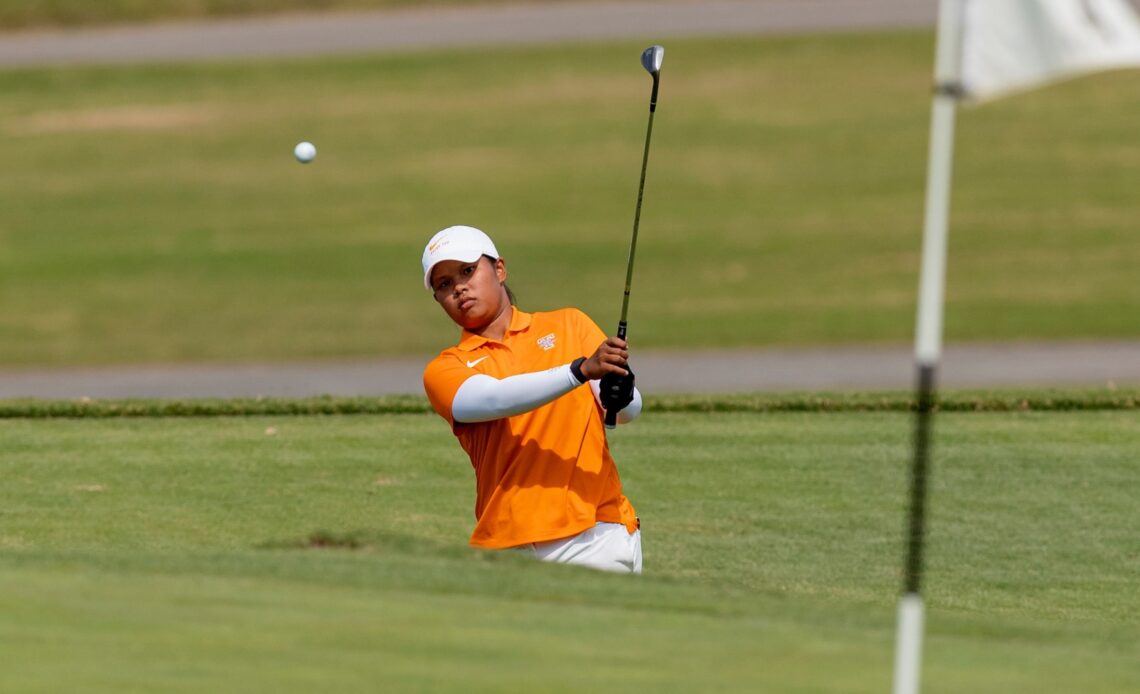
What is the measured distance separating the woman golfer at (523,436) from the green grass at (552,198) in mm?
11765

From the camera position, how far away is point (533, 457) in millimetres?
7164

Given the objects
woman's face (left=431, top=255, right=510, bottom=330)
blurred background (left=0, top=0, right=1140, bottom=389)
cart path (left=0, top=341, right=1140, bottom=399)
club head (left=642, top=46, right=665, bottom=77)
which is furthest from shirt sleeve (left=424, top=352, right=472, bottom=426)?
blurred background (left=0, top=0, right=1140, bottom=389)

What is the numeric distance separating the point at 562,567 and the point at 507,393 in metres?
0.62

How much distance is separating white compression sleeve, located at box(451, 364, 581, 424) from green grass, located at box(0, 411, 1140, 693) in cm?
50

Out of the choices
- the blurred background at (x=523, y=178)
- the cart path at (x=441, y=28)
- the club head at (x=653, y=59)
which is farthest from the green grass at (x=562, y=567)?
the cart path at (x=441, y=28)

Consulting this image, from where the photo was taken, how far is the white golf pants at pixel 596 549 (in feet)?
23.5

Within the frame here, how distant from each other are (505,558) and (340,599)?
94 cm

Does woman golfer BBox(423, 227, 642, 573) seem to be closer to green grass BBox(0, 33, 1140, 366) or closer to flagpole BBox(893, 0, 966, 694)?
flagpole BBox(893, 0, 966, 694)

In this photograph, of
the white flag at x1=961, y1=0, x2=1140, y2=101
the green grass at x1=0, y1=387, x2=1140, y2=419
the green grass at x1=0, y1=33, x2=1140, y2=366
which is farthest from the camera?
the green grass at x1=0, y1=33, x2=1140, y2=366

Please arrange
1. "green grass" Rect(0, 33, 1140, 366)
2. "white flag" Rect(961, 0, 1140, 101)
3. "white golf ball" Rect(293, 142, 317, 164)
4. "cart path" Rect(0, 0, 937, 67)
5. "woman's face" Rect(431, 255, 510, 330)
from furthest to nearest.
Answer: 1. "cart path" Rect(0, 0, 937, 67)
2. "green grass" Rect(0, 33, 1140, 366)
3. "white golf ball" Rect(293, 142, 317, 164)
4. "woman's face" Rect(431, 255, 510, 330)
5. "white flag" Rect(961, 0, 1140, 101)

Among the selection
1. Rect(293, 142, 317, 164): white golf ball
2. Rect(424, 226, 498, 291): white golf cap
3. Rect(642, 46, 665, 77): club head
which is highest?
Rect(293, 142, 317, 164): white golf ball

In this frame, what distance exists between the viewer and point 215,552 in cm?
696

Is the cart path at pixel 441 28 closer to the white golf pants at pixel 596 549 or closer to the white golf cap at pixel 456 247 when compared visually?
the white golf cap at pixel 456 247

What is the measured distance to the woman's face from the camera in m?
7.25
